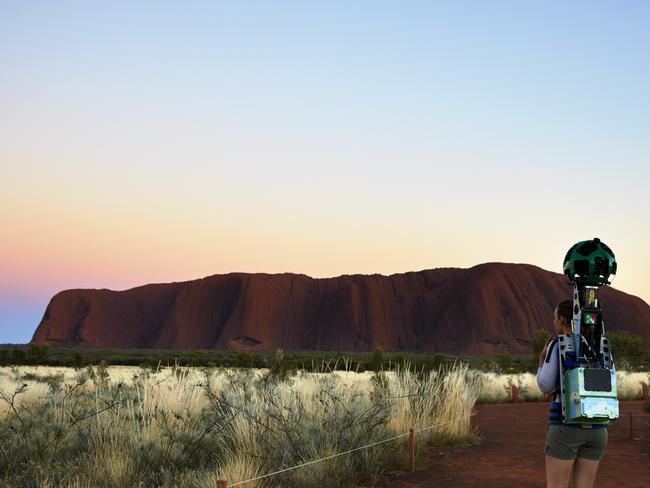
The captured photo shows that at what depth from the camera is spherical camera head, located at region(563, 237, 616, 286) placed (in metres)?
4.98

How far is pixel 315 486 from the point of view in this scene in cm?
850

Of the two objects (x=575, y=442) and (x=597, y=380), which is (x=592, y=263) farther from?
(x=575, y=442)

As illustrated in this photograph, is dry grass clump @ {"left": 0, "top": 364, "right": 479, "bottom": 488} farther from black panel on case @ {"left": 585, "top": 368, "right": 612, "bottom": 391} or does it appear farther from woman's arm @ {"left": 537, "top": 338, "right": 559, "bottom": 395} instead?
black panel on case @ {"left": 585, "top": 368, "right": 612, "bottom": 391}

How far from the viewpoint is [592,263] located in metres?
4.97

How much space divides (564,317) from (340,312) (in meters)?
99.9

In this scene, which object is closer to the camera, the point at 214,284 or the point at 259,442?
the point at 259,442

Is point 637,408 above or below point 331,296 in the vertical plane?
below

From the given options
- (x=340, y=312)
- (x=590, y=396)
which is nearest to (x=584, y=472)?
(x=590, y=396)

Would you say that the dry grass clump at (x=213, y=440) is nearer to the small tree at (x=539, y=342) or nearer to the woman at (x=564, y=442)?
the woman at (x=564, y=442)

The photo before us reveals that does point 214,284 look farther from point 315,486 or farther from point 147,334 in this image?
point 315,486

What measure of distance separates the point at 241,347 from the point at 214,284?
1525cm

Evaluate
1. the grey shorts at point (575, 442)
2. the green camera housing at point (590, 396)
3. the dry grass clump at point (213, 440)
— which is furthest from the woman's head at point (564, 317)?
the dry grass clump at point (213, 440)

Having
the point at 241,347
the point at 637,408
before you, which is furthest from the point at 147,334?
the point at 637,408

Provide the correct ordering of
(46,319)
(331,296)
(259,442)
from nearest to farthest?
(259,442)
(331,296)
(46,319)
